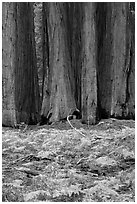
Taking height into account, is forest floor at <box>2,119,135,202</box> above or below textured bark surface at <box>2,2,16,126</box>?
below

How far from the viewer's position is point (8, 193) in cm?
305

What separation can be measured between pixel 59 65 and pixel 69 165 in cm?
205

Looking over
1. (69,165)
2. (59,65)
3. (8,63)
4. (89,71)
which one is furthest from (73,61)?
(69,165)

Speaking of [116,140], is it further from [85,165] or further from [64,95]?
[64,95]

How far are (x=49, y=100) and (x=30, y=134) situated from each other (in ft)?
2.44

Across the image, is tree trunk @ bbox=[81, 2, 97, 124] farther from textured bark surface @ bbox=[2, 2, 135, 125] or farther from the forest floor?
the forest floor

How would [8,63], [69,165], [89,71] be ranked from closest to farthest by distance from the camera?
[69,165], [89,71], [8,63]

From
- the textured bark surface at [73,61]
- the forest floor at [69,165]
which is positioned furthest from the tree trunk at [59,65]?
the forest floor at [69,165]

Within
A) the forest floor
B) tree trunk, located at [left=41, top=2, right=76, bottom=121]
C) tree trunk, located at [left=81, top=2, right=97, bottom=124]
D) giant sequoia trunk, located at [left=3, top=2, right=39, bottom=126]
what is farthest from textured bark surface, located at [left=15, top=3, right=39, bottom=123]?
tree trunk, located at [left=81, top=2, right=97, bottom=124]

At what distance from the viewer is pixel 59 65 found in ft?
17.9

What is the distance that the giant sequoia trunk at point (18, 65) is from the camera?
535cm

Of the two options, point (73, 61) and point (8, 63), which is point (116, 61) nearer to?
point (73, 61)

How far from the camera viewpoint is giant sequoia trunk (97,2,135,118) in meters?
5.49

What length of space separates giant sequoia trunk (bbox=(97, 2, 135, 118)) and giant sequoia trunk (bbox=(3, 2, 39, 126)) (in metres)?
0.99
